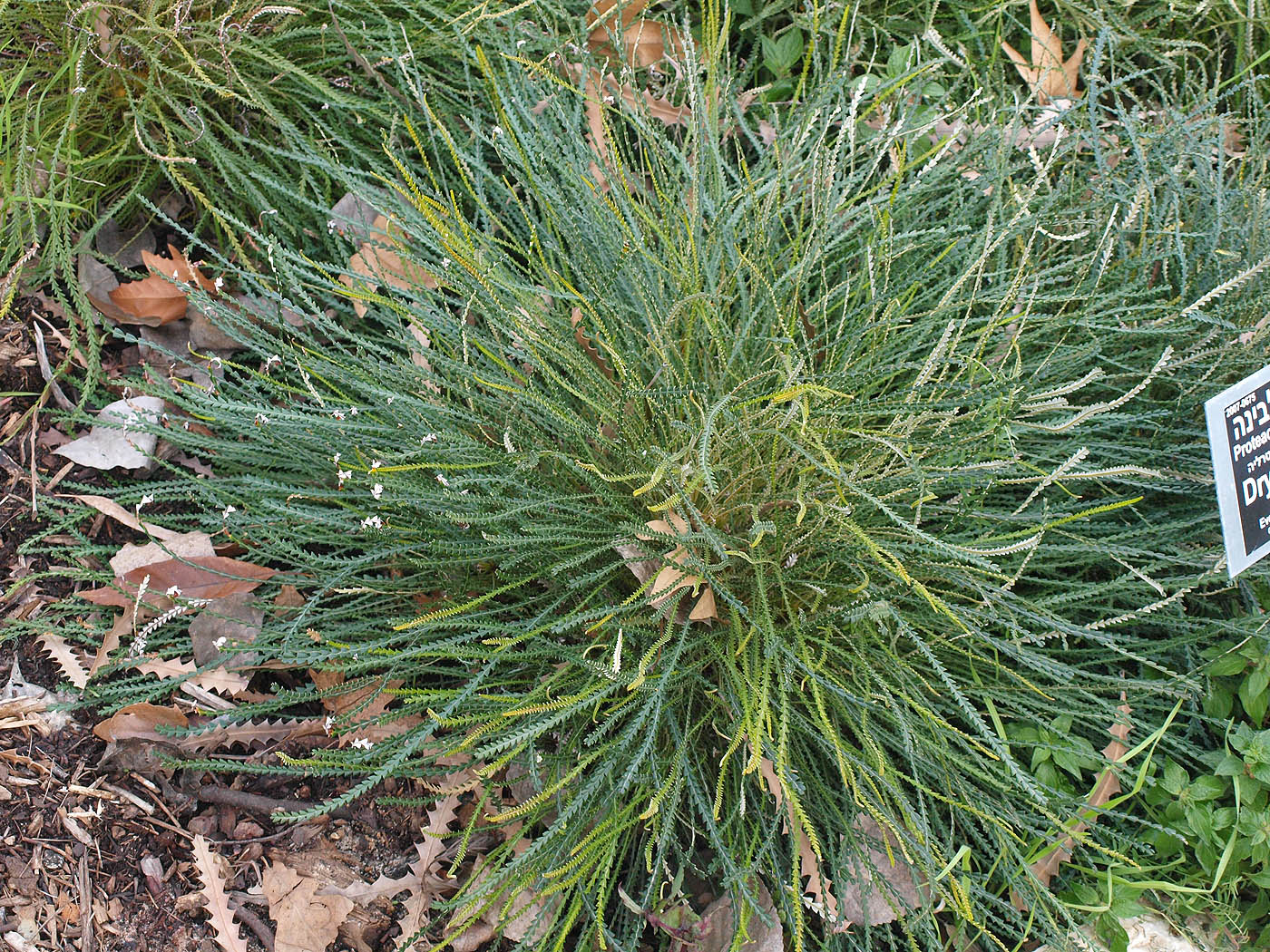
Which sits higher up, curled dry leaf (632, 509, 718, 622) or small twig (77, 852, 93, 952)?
curled dry leaf (632, 509, 718, 622)

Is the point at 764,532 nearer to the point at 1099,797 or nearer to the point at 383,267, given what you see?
the point at 1099,797

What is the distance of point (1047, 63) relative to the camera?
8.39 feet

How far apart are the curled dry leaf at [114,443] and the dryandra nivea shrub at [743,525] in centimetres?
13

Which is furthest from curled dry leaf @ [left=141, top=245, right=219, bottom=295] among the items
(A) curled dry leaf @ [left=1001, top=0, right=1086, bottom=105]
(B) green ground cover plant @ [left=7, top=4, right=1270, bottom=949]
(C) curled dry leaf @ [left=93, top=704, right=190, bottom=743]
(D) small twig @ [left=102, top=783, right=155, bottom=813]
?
(A) curled dry leaf @ [left=1001, top=0, right=1086, bottom=105]

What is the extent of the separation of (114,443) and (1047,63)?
91.3 inches

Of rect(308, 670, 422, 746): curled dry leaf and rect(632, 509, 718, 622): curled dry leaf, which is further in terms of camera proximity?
rect(308, 670, 422, 746): curled dry leaf

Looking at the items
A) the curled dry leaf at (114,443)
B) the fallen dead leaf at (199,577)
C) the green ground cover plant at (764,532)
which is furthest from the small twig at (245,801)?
the curled dry leaf at (114,443)

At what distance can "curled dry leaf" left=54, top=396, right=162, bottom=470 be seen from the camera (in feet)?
6.86

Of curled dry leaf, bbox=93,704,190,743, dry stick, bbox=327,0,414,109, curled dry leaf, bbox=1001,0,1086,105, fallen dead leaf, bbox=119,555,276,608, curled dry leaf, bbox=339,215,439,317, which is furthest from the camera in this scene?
curled dry leaf, bbox=1001,0,1086,105

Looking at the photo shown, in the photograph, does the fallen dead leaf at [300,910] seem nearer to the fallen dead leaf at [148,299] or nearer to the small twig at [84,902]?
the small twig at [84,902]

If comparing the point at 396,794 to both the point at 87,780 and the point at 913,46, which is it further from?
the point at 913,46

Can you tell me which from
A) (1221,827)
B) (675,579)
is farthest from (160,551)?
(1221,827)

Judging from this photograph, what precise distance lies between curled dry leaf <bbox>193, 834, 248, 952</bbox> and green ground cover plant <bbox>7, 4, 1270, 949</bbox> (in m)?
0.19

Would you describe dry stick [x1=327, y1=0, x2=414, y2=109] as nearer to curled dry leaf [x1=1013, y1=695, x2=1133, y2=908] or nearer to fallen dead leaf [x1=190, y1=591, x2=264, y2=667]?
fallen dead leaf [x1=190, y1=591, x2=264, y2=667]
